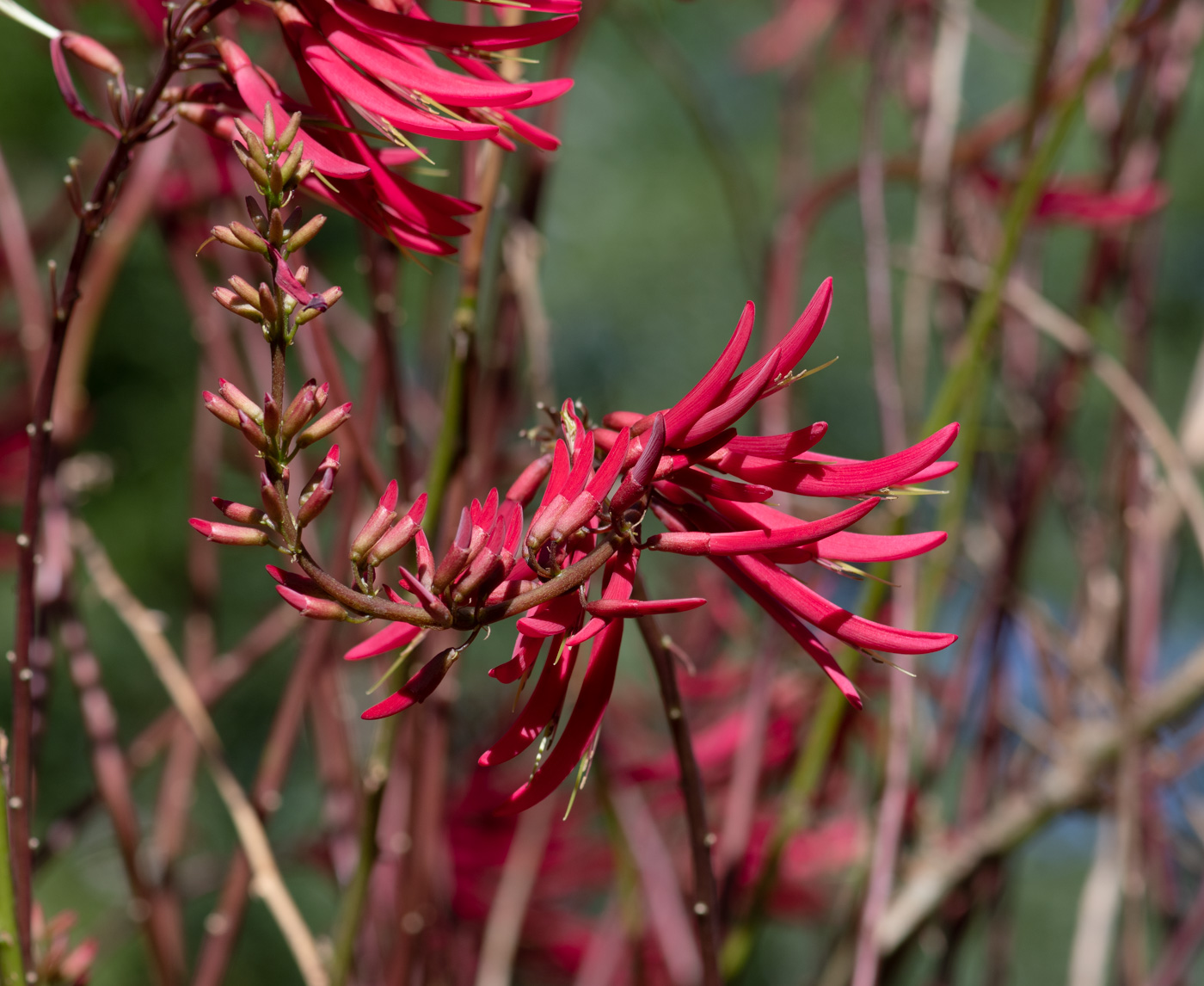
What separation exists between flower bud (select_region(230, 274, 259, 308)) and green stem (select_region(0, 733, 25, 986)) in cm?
12

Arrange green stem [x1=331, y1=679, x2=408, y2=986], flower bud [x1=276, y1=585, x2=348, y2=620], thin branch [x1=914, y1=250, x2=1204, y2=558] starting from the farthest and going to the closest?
thin branch [x1=914, y1=250, x2=1204, y2=558], green stem [x1=331, y1=679, x2=408, y2=986], flower bud [x1=276, y1=585, x2=348, y2=620]

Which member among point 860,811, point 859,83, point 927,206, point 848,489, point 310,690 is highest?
point 859,83

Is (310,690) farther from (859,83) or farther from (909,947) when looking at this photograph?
(859,83)

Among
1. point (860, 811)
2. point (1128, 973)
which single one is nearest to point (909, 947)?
point (1128, 973)

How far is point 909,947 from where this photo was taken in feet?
1.51

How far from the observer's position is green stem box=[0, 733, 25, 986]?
0.71 feet

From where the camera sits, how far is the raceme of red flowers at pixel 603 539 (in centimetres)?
16

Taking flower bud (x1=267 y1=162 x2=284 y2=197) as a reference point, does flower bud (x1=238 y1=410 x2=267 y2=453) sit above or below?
below

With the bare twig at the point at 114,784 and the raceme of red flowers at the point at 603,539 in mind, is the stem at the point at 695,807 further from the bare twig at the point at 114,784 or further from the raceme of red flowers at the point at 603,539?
the bare twig at the point at 114,784

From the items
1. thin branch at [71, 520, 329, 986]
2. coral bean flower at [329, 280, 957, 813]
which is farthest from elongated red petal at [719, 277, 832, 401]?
thin branch at [71, 520, 329, 986]

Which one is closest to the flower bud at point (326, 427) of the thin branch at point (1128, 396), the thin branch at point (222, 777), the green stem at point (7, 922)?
the green stem at point (7, 922)

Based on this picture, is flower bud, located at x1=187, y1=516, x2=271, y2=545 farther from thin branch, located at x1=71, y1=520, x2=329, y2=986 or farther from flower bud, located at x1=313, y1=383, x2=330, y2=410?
thin branch, located at x1=71, y1=520, x2=329, y2=986

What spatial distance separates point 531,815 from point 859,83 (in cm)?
84

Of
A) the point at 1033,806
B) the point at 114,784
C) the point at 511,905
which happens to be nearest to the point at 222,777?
the point at 114,784
